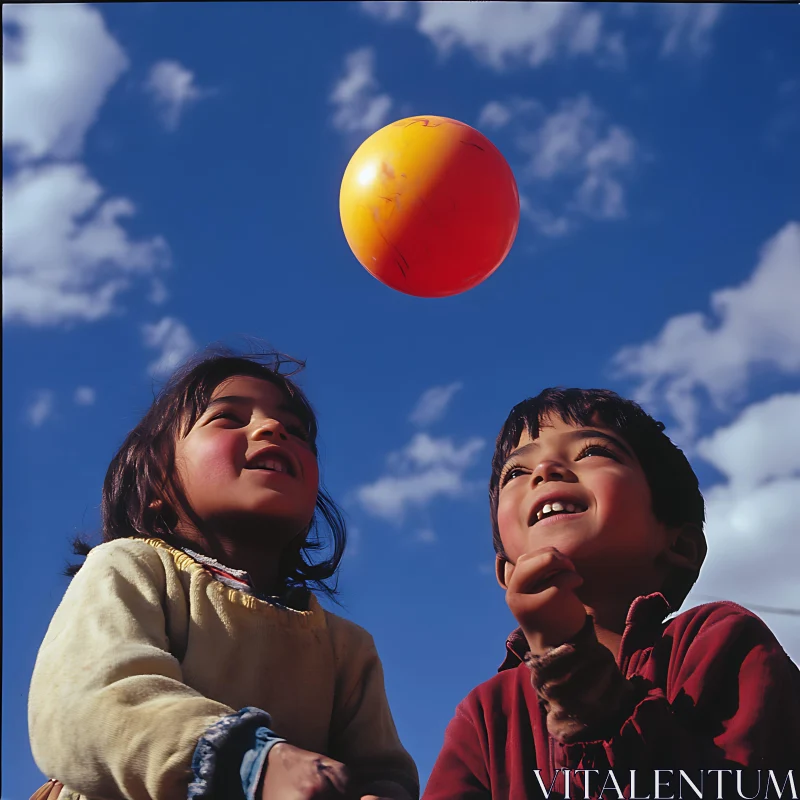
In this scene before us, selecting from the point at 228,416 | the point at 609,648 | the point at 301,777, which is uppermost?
the point at 228,416

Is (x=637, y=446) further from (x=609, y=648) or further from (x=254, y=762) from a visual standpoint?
(x=254, y=762)

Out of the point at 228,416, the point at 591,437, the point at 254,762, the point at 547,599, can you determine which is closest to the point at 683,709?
the point at 547,599

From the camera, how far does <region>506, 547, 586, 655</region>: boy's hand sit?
314cm

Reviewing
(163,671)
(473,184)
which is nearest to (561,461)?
(473,184)

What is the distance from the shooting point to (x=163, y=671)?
A: 3115mm

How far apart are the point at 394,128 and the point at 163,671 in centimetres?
197

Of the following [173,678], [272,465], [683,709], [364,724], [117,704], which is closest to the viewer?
[117,704]

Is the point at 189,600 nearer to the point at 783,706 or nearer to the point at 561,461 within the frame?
the point at 561,461

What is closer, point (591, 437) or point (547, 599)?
point (547, 599)

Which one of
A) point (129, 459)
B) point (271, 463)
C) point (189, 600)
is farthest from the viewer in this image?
point (129, 459)

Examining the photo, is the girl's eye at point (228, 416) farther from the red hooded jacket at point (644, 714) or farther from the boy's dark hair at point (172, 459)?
the red hooded jacket at point (644, 714)

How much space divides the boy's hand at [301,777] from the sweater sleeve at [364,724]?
745 millimetres

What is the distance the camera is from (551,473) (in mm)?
3842

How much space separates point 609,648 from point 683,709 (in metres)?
0.41
